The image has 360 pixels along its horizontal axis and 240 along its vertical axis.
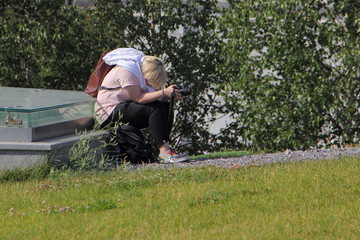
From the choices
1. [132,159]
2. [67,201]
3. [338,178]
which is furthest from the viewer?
[132,159]

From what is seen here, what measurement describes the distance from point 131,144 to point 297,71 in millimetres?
3115

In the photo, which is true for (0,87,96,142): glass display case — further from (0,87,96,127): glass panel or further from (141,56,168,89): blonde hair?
(141,56,168,89): blonde hair

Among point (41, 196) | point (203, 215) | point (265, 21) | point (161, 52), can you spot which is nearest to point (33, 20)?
point (161, 52)

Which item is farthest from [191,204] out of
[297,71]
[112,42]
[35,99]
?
[112,42]

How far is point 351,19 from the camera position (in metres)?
9.87

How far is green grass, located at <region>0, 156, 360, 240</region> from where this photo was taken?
15.3 feet

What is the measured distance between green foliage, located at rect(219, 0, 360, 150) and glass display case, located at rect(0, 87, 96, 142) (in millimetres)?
2716

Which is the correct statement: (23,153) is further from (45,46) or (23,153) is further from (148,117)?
(45,46)

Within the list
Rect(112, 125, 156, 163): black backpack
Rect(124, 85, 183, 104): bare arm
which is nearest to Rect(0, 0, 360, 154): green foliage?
Rect(124, 85, 183, 104): bare arm

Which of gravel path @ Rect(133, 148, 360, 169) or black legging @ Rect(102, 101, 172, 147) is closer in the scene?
gravel path @ Rect(133, 148, 360, 169)

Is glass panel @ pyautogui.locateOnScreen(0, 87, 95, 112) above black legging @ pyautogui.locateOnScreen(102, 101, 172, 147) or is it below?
above

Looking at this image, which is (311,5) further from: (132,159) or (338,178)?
(338,178)

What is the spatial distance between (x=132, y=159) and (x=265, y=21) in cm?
319

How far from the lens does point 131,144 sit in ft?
26.3
